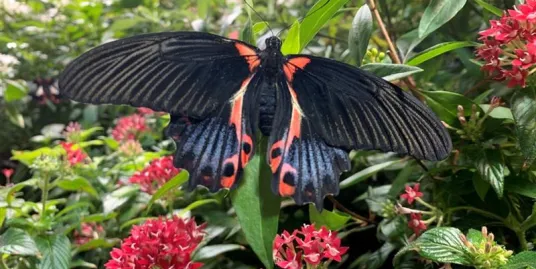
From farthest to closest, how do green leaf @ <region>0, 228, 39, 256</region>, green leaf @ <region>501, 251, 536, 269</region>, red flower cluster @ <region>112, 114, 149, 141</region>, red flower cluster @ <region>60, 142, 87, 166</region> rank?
1. red flower cluster @ <region>112, 114, 149, 141</region>
2. red flower cluster @ <region>60, 142, 87, 166</region>
3. green leaf @ <region>0, 228, 39, 256</region>
4. green leaf @ <region>501, 251, 536, 269</region>

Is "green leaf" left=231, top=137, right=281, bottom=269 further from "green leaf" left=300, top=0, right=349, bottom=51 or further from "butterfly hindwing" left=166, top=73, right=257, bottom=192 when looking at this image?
"green leaf" left=300, top=0, right=349, bottom=51

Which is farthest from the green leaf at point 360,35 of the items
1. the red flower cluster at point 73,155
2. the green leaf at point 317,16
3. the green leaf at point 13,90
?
the green leaf at point 13,90

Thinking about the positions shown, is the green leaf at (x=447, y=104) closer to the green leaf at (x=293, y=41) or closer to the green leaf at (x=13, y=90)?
the green leaf at (x=293, y=41)

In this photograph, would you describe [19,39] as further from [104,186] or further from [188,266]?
[188,266]

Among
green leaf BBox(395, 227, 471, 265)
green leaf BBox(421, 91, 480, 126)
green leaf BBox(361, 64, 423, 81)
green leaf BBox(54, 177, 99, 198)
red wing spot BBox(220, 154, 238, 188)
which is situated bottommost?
green leaf BBox(395, 227, 471, 265)

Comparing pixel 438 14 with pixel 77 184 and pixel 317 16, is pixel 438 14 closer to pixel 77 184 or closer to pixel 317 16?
pixel 317 16

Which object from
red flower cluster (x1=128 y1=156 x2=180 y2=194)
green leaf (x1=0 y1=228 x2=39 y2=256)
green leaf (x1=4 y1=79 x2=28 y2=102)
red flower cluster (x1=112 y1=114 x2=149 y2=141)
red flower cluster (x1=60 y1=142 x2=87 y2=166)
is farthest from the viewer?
green leaf (x1=4 y1=79 x2=28 y2=102)

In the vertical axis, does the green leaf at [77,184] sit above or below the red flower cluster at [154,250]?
above

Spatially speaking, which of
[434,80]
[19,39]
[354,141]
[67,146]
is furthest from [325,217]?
[19,39]

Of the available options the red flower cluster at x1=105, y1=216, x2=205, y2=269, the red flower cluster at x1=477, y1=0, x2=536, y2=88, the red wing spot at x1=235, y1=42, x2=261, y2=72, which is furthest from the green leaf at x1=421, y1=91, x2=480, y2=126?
the red flower cluster at x1=105, y1=216, x2=205, y2=269
